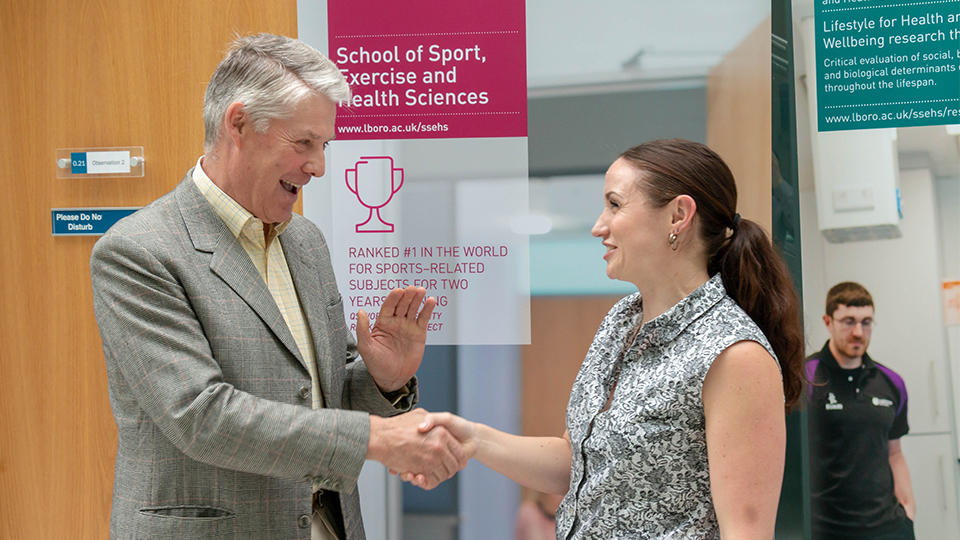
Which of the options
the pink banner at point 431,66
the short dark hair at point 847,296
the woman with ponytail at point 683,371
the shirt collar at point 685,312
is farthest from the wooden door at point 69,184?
the short dark hair at point 847,296

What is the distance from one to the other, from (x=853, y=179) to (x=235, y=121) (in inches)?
77.5

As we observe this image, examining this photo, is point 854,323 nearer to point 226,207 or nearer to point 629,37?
point 629,37

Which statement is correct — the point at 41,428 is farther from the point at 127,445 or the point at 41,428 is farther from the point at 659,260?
the point at 659,260

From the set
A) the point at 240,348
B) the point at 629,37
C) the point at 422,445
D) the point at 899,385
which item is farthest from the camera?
the point at 629,37

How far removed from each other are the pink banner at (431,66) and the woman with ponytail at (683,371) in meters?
0.98

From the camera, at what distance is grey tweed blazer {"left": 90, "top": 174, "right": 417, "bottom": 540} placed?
56.9 inches

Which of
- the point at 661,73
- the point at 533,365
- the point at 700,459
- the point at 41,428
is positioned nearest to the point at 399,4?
the point at 661,73

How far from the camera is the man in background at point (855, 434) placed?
2.44 m

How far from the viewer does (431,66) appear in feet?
8.46

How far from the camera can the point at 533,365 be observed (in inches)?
103

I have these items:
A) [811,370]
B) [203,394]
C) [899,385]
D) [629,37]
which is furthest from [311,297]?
[899,385]

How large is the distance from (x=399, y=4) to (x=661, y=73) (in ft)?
3.09

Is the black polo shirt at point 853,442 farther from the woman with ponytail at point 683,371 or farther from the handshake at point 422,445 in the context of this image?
the handshake at point 422,445

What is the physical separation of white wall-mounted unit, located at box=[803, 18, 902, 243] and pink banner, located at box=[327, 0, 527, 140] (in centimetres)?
99
